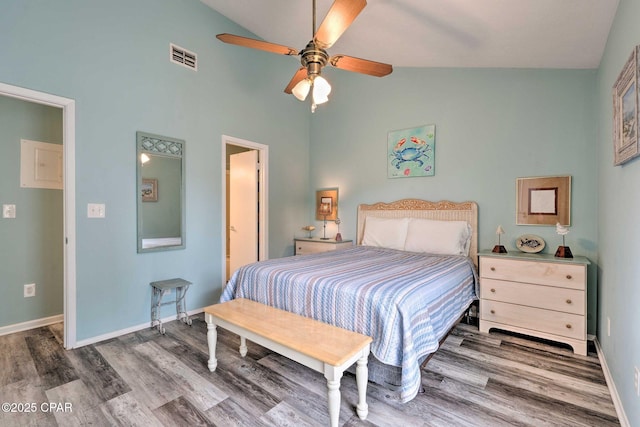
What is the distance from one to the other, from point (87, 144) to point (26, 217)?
1133 mm

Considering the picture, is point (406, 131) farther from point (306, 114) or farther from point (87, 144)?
point (87, 144)

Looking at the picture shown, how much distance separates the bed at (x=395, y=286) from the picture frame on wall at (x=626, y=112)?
1.29 m

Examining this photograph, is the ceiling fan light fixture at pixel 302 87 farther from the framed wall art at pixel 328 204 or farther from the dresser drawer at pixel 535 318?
the dresser drawer at pixel 535 318

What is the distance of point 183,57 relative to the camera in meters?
3.22

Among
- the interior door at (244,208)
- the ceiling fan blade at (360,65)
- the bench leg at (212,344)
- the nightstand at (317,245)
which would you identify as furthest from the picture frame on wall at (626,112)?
the interior door at (244,208)

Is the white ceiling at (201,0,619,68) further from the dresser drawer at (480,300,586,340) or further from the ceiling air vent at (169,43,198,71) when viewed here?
the dresser drawer at (480,300,586,340)

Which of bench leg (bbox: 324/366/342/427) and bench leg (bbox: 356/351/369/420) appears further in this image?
bench leg (bbox: 356/351/369/420)

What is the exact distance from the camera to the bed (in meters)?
1.70

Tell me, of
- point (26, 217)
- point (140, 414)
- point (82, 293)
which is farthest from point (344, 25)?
point (26, 217)

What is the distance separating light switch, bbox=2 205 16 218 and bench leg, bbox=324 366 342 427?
3.34 m

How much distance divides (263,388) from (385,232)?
2.35 m

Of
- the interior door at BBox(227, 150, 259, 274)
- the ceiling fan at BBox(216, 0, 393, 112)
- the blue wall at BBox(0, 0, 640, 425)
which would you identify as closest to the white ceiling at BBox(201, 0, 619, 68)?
the blue wall at BBox(0, 0, 640, 425)

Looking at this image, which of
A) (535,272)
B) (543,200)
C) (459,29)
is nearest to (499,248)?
(535,272)

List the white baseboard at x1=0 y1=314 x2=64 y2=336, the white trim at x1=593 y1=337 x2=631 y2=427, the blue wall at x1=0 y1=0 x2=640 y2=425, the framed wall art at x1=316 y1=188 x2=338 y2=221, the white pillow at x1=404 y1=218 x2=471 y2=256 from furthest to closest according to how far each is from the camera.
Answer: the framed wall art at x1=316 y1=188 x2=338 y2=221 < the white pillow at x1=404 y1=218 x2=471 y2=256 < the white baseboard at x1=0 y1=314 x2=64 y2=336 < the blue wall at x1=0 y1=0 x2=640 y2=425 < the white trim at x1=593 y1=337 x2=631 y2=427
